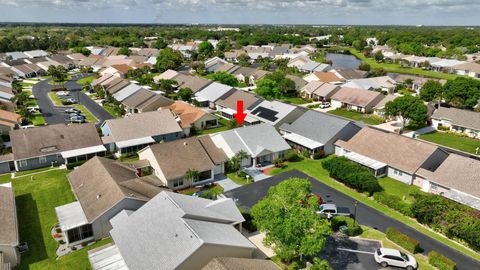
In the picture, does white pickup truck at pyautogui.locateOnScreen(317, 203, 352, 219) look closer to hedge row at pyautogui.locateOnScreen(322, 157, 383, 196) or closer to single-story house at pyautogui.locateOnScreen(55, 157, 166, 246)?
hedge row at pyautogui.locateOnScreen(322, 157, 383, 196)

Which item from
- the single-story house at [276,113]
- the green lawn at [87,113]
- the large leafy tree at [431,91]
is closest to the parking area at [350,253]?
Answer: the single-story house at [276,113]

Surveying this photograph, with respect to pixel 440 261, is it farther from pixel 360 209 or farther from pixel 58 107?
pixel 58 107

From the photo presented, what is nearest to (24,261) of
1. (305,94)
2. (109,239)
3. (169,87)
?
(109,239)

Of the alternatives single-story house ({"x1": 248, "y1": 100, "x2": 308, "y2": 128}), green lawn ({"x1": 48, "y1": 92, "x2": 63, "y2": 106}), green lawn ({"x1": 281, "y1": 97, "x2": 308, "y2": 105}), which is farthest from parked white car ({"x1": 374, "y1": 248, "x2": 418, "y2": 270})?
green lawn ({"x1": 48, "y1": 92, "x2": 63, "y2": 106})

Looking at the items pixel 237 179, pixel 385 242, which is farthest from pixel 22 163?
pixel 385 242

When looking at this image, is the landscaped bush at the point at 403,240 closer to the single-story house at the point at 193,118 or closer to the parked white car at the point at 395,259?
the parked white car at the point at 395,259
